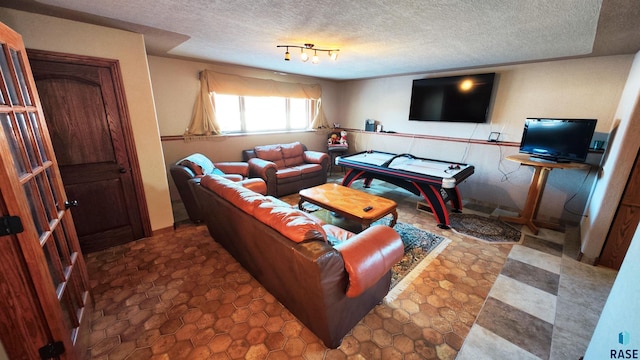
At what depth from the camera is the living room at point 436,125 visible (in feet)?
7.36

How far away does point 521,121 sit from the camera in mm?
3604

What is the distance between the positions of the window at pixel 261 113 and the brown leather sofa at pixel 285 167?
0.57 meters

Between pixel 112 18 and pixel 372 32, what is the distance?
2.30 m

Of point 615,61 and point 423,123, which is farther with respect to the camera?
point 423,123

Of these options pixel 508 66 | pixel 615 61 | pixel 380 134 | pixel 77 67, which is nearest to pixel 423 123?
pixel 380 134

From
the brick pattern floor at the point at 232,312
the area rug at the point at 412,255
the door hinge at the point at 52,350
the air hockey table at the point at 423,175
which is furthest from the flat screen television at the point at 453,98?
the door hinge at the point at 52,350

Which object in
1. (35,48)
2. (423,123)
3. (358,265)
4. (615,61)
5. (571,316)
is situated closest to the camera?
(358,265)

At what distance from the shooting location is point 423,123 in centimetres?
469

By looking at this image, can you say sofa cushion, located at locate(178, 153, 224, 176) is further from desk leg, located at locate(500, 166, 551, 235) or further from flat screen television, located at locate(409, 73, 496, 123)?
desk leg, located at locate(500, 166, 551, 235)

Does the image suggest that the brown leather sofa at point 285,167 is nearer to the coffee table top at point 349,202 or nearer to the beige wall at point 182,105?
the beige wall at point 182,105

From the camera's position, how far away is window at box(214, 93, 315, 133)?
4.46 metres

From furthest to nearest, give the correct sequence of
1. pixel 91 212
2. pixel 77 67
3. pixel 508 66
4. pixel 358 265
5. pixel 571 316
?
pixel 508 66, pixel 91 212, pixel 77 67, pixel 571 316, pixel 358 265

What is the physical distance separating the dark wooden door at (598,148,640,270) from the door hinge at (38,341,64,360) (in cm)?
429

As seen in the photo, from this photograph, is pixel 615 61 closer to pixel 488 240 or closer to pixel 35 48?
pixel 488 240
